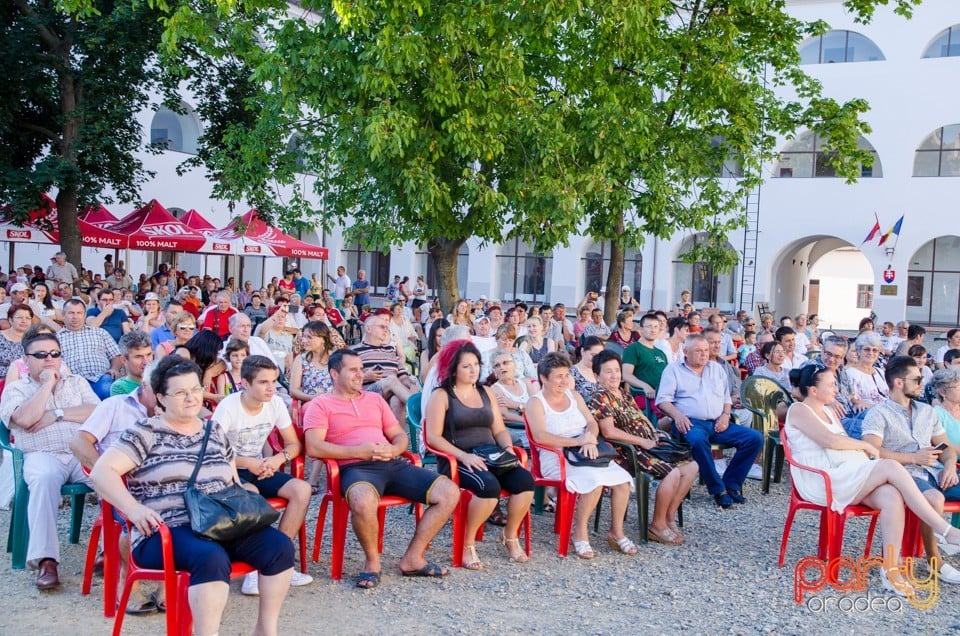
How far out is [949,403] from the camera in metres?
5.91

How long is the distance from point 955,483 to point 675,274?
22.1 meters

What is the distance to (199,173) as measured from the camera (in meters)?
25.8

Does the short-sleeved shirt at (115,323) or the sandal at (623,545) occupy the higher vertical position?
the short-sleeved shirt at (115,323)

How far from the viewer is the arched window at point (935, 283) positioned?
25375 millimetres

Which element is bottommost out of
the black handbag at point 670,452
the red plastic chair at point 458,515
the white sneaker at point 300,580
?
the white sneaker at point 300,580

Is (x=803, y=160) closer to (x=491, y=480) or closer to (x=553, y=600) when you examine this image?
(x=491, y=480)

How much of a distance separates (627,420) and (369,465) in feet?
6.32

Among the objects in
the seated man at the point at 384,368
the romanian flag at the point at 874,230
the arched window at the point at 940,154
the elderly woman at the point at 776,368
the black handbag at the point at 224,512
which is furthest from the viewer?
the romanian flag at the point at 874,230

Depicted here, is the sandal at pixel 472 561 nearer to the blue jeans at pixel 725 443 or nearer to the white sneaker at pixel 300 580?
the white sneaker at pixel 300 580

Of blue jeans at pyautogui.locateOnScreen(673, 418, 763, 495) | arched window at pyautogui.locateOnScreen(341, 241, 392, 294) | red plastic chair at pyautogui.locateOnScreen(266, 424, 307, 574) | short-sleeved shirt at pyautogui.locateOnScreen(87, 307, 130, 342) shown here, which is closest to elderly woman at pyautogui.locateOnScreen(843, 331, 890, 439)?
blue jeans at pyautogui.locateOnScreen(673, 418, 763, 495)

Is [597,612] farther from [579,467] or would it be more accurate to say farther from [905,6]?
[905,6]

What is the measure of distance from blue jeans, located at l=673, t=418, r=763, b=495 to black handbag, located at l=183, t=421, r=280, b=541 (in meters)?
3.66

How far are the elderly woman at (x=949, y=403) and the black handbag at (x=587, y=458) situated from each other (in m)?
2.04

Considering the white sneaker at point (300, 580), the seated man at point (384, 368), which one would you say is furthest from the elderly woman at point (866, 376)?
the white sneaker at point (300, 580)
